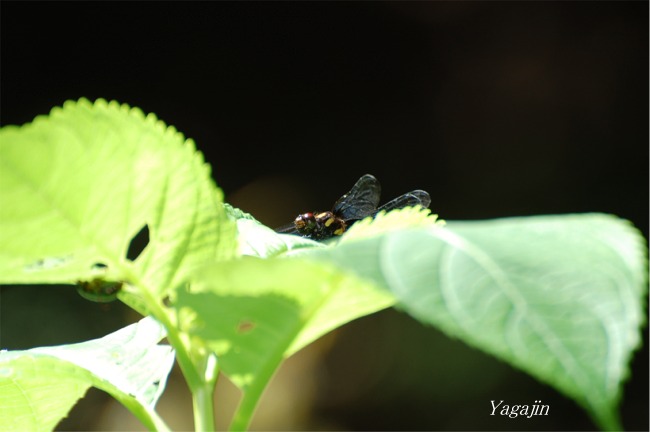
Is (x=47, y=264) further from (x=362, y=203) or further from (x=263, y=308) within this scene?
(x=362, y=203)

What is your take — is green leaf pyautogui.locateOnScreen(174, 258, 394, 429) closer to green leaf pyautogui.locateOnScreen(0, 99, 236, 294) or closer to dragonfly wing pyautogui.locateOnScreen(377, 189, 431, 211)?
green leaf pyautogui.locateOnScreen(0, 99, 236, 294)

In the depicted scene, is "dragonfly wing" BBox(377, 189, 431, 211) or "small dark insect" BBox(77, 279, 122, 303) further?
"dragonfly wing" BBox(377, 189, 431, 211)

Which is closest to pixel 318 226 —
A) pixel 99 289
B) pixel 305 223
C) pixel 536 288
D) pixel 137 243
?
pixel 305 223

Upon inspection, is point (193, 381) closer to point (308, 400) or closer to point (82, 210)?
point (82, 210)

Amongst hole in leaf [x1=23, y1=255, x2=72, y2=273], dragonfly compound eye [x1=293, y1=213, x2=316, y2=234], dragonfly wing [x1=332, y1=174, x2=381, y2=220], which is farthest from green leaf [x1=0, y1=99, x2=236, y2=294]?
dragonfly wing [x1=332, y1=174, x2=381, y2=220]

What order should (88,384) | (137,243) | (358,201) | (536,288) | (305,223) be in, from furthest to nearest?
(137,243) → (358,201) → (305,223) → (88,384) → (536,288)

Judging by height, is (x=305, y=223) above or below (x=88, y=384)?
above

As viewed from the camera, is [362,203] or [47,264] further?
[362,203]
